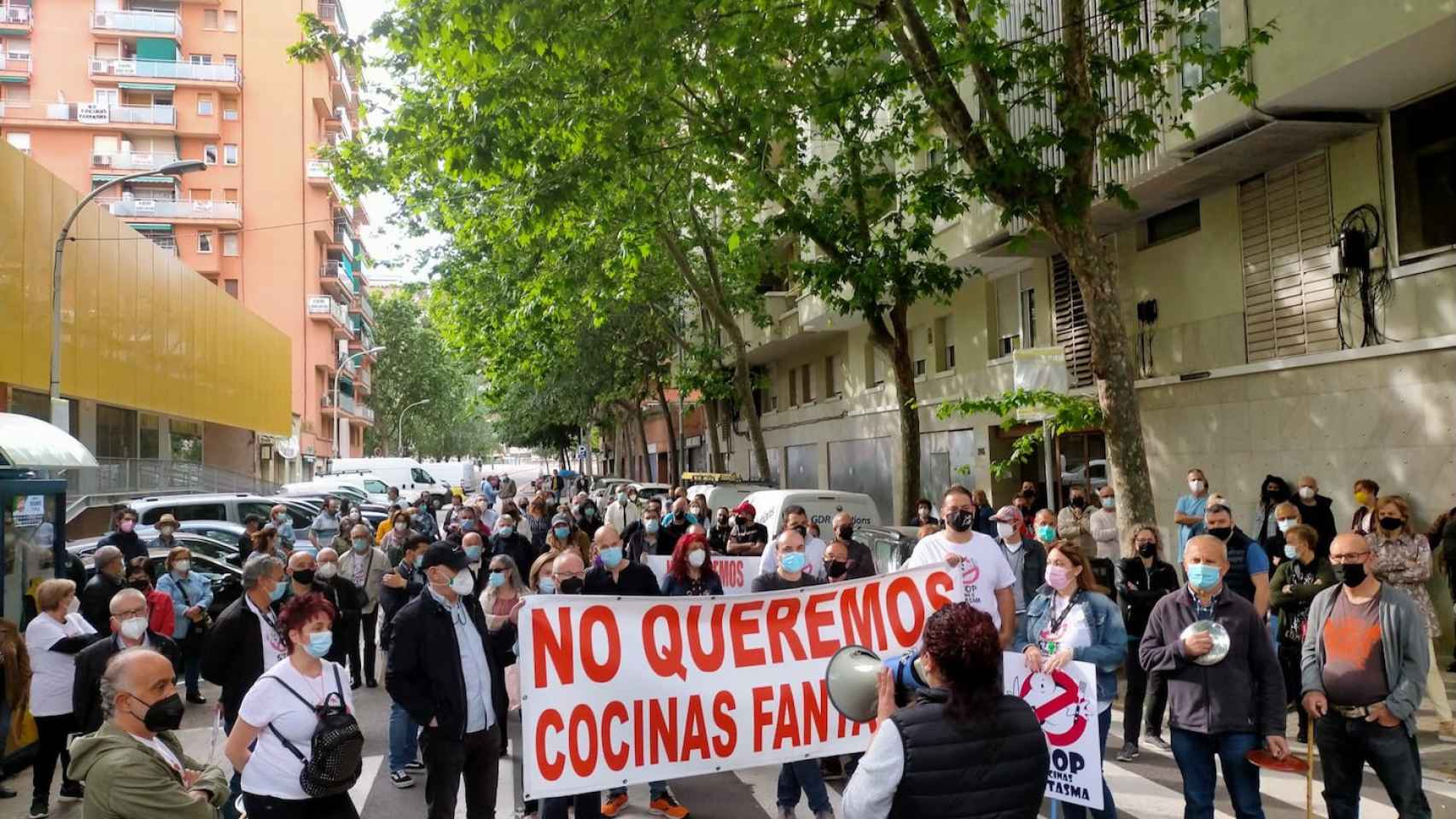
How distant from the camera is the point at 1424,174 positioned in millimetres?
12117

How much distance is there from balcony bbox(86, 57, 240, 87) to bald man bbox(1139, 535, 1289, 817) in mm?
63329

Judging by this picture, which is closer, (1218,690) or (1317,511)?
(1218,690)

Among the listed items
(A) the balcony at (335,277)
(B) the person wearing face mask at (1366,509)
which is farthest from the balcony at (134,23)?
(B) the person wearing face mask at (1366,509)

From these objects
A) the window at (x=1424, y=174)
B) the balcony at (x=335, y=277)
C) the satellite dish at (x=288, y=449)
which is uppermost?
the balcony at (x=335, y=277)

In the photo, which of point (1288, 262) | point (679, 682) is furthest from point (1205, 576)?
point (1288, 262)

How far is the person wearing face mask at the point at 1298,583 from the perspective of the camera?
8.62 m

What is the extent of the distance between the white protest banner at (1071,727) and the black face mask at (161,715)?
146 inches

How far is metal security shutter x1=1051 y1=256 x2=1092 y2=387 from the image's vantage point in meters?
18.4

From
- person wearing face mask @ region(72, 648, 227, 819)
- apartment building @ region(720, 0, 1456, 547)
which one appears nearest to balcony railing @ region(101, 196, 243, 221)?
apartment building @ region(720, 0, 1456, 547)

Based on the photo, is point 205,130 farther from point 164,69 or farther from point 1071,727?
point 1071,727

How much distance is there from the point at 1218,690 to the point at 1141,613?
11.1ft

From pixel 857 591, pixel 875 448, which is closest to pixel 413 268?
pixel 875 448

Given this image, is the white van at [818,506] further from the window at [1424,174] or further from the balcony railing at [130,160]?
the balcony railing at [130,160]

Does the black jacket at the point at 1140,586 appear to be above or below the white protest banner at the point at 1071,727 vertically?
above
